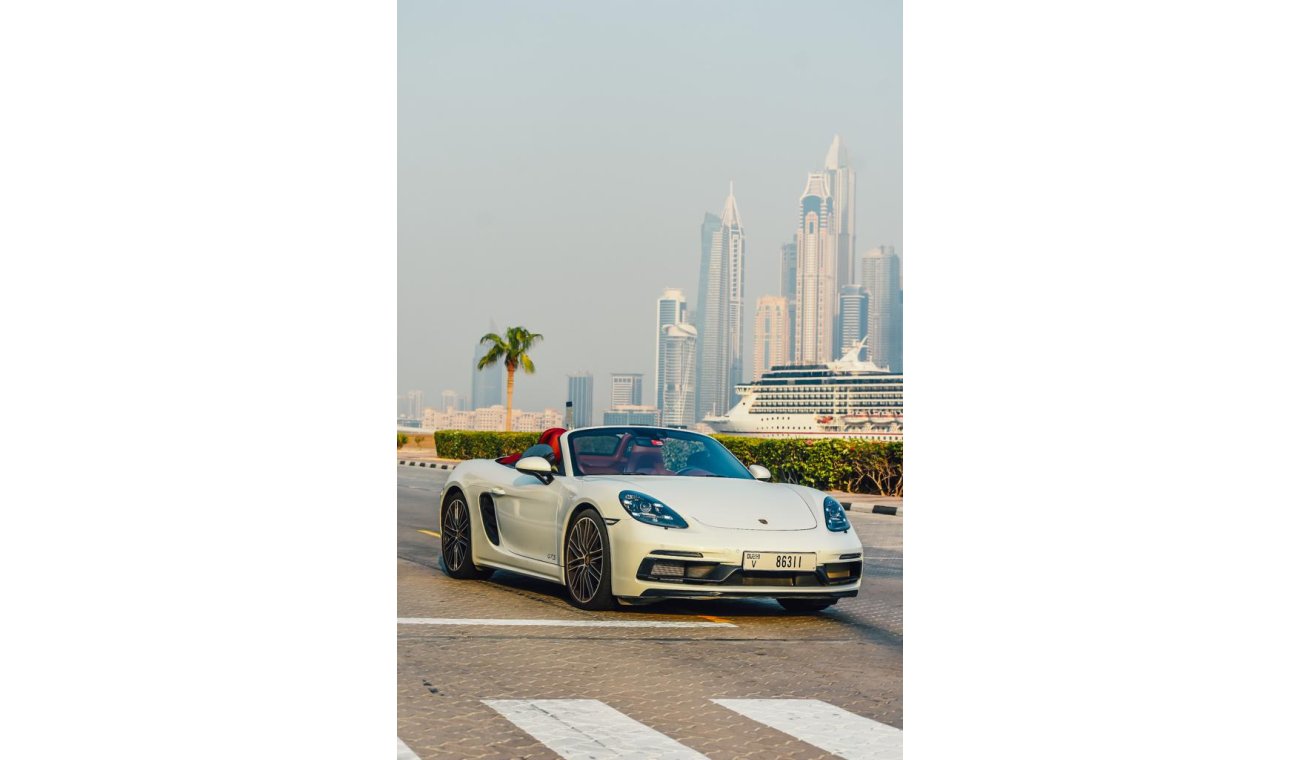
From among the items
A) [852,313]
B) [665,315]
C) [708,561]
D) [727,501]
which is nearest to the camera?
[708,561]

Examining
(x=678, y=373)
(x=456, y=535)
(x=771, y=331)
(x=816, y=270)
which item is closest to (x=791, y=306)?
(x=771, y=331)

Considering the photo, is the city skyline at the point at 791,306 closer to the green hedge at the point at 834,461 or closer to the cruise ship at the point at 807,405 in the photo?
the cruise ship at the point at 807,405

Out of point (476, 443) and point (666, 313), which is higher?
point (666, 313)

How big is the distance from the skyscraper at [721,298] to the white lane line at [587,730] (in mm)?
89334

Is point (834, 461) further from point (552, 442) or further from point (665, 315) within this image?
point (665, 315)

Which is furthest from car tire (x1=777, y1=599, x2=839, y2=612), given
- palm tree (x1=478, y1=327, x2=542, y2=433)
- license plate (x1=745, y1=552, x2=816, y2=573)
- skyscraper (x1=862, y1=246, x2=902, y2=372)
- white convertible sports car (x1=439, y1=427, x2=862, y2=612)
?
skyscraper (x1=862, y1=246, x2=902, y2=372)

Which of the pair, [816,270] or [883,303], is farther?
[816,270]

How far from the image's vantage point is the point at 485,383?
2004 inches

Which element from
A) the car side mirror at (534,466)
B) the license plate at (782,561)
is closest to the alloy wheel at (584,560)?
the car side mirror at (534,466)

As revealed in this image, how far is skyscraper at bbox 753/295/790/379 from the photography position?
12469 centimetres

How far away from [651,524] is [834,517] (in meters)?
1.21
